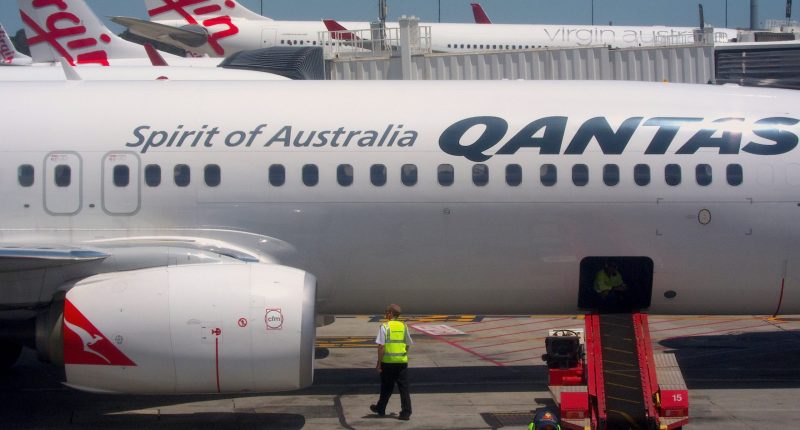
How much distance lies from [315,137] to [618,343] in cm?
476

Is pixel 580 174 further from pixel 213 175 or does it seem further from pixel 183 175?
pixel 183 175

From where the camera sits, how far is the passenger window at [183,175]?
43.5 ft

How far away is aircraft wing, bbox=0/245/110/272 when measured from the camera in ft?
39.2

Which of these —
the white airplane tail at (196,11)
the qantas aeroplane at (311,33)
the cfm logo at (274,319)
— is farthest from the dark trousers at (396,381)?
the white airplane tail at (196,11)

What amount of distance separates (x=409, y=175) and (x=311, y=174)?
1296 mm

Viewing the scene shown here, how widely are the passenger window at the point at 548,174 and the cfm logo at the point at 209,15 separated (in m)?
38.9

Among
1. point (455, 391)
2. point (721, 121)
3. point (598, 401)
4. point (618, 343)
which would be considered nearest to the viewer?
point (598, 401)

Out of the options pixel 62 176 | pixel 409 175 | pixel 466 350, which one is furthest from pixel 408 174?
pixel 466 350

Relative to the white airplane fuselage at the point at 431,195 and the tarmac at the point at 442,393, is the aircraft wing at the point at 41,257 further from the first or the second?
the tarmac at the point at 442,393

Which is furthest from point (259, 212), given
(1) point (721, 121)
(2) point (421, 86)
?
(1) point (721, 121)

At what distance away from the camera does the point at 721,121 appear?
44.8ft

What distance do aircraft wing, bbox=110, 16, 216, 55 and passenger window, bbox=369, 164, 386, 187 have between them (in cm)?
3506

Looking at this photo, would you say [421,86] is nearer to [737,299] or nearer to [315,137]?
[315,137]

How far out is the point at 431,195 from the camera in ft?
43.7
